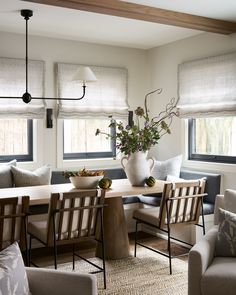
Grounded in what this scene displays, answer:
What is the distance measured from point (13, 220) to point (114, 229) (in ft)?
4.42

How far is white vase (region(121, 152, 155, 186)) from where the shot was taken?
12.8 ft

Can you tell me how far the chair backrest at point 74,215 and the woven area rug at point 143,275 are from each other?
50 centimetres

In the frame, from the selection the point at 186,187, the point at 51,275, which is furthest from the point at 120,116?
the point at 51,275

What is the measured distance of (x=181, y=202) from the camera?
12.3 ft

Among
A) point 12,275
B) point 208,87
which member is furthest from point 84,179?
point 208,87

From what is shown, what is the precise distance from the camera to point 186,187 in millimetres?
3705

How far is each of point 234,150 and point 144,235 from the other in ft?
5.07

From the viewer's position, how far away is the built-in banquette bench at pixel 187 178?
450 centimetres

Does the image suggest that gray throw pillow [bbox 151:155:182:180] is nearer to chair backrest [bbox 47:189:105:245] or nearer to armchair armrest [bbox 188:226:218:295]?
chair backrest [bbox 47:189:105:245]

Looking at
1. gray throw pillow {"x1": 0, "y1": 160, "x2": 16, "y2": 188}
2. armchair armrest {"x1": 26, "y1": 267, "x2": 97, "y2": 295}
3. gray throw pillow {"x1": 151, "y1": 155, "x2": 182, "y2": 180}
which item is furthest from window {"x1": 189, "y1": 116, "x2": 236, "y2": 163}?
armchair armrest {"x1": 26, "y1": 267, "x2": 97, "y2": 295}

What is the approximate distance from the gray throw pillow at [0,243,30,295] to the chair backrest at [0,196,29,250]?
878 millimetres

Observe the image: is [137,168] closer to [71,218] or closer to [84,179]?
[84,179]

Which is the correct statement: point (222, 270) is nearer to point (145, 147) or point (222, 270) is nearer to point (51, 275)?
point (51, 275)

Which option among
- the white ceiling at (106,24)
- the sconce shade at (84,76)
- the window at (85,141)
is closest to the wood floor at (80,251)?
the window at (85,141)
